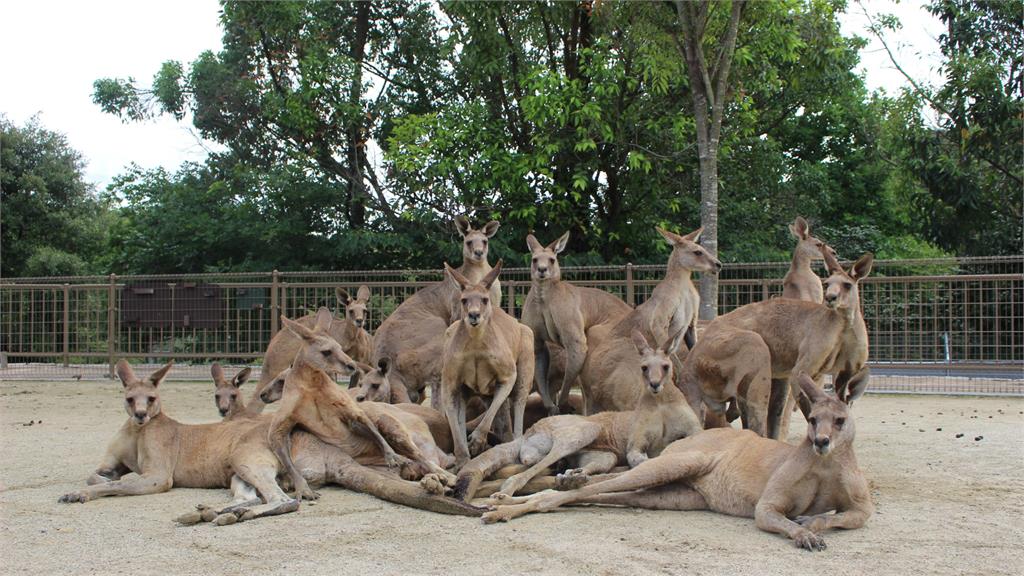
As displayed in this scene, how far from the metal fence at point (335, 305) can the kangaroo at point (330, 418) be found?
784 cm

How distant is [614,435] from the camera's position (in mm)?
6840

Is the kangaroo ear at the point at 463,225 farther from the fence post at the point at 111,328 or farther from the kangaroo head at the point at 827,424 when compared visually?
the fence post at the point at 111,328

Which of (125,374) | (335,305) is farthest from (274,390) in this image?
(335,305)

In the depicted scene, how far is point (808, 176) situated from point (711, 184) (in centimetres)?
1173

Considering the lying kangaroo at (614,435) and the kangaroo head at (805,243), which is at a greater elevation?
the kangaroo head at (805,243)

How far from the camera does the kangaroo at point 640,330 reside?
7.80 metres

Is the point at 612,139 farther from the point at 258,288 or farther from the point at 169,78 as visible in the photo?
the point at 169,78

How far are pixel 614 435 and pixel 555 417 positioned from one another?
0.46 metres

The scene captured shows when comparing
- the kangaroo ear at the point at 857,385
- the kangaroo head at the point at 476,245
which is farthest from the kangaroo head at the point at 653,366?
the kangaroo head at the point at 476,245

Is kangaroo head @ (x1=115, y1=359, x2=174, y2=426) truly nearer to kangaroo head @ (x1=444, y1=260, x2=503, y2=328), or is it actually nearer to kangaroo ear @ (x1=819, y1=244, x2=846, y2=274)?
kangaroo head @ (x1=444, y1=260, x2=503, y2=328)

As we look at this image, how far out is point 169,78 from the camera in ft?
71.5

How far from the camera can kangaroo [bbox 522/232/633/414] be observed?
859cm

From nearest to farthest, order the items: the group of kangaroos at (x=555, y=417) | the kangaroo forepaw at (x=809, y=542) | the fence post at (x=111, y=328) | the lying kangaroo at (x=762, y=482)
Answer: the kangaroo forepaw at (x=809, y=542) → the lying kangaroo at (x=762, y=482) → the group of kangaroos at (x=555, y=417) → the fence post at (x=111, y=328)

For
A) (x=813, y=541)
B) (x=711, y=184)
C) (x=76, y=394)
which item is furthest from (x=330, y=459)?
(x=76, y=394)
